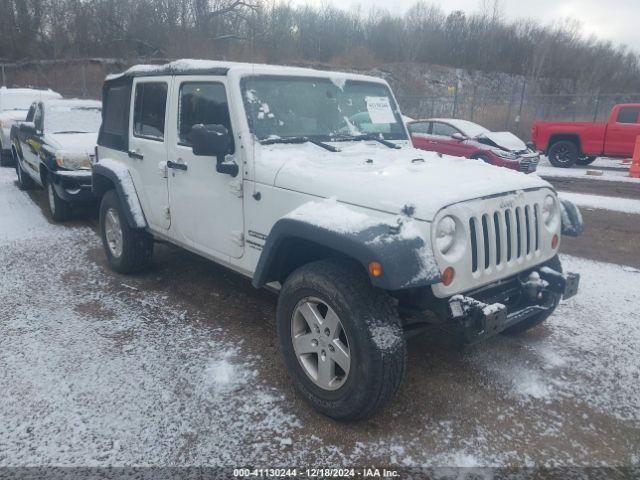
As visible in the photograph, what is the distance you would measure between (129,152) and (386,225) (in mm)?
3283

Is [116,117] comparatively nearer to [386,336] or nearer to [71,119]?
[71,119]

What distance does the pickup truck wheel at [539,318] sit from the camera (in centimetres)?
346

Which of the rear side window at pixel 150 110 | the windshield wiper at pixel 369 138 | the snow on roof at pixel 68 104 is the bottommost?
the snow on roof at pixel 68 104

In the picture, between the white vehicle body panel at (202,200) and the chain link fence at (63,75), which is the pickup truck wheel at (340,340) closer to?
the white vehicle body panel at (202,200)

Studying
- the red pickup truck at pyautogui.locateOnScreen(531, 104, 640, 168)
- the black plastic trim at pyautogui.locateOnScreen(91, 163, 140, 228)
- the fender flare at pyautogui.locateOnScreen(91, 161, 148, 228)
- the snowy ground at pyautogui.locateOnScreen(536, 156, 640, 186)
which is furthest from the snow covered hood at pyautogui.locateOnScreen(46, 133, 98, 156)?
the red pickup truck at pyautogui.locateOnScreen(531, 104, 640, 168)

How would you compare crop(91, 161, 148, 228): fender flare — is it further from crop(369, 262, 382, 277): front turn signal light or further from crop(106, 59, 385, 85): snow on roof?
crop(369, 262, 382, 277): front turn signal light

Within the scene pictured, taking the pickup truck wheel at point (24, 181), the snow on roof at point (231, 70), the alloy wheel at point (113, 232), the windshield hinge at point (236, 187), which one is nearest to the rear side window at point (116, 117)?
the snow on roof at point (231, 70)

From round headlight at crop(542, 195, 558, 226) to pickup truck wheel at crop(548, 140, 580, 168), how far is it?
1374 cm

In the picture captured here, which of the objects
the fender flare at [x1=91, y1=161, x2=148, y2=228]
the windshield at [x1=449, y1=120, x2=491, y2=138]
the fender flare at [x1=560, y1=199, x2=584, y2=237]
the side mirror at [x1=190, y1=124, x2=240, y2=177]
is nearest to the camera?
the side mirror at [x1=190, y1=124, x2=240, y2=177]

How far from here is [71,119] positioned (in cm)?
860

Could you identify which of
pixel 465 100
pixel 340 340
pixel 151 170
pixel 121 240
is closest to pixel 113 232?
pixel 121 240

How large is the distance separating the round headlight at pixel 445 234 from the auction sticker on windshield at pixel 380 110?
6.38ft

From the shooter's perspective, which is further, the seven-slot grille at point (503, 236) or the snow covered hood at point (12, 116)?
the snow covered hood at point (12, 116)

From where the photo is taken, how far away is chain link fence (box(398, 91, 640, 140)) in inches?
947
